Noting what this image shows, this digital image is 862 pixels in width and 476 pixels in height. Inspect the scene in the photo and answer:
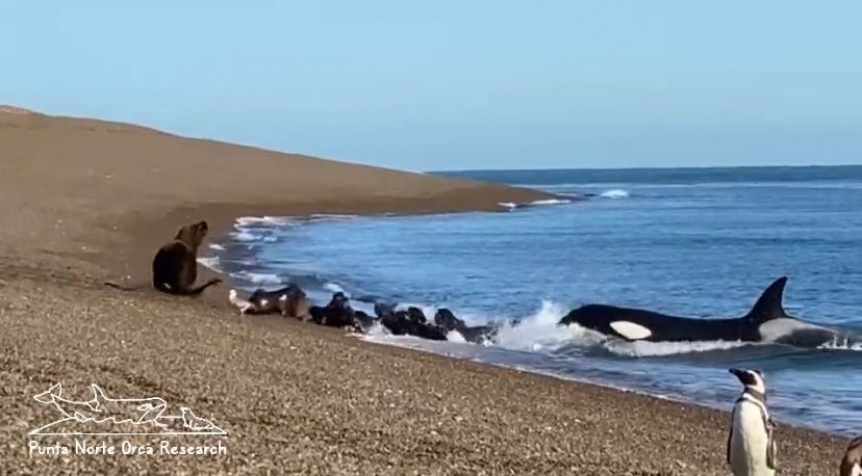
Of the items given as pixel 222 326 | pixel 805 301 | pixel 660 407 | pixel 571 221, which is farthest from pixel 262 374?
pixel 571 221

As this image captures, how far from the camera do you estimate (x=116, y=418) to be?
9.23m

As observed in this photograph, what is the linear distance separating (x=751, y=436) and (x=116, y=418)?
3972 mm

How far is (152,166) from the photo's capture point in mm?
53469

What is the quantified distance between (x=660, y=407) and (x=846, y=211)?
59.2 m

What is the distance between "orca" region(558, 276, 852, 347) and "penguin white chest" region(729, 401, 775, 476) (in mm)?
12006

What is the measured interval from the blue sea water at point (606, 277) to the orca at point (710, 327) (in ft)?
0.95

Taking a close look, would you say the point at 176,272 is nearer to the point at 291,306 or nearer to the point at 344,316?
the point at 291,306

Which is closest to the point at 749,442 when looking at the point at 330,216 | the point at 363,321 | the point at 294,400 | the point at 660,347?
the point at 294,400

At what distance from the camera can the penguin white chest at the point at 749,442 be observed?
8.90 m

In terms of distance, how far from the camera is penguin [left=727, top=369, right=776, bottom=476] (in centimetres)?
891

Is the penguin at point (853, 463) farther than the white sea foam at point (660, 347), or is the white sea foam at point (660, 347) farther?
the white sea foam at point (660, 347)

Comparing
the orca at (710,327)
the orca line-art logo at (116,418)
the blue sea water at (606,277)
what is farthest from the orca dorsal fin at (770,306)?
the orca line-art logo at (116,418)

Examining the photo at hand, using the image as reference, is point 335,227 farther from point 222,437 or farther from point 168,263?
point 222,437

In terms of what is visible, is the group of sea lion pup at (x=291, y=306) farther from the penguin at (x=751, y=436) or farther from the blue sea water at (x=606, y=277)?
the penguin at (x=751, y=436)
